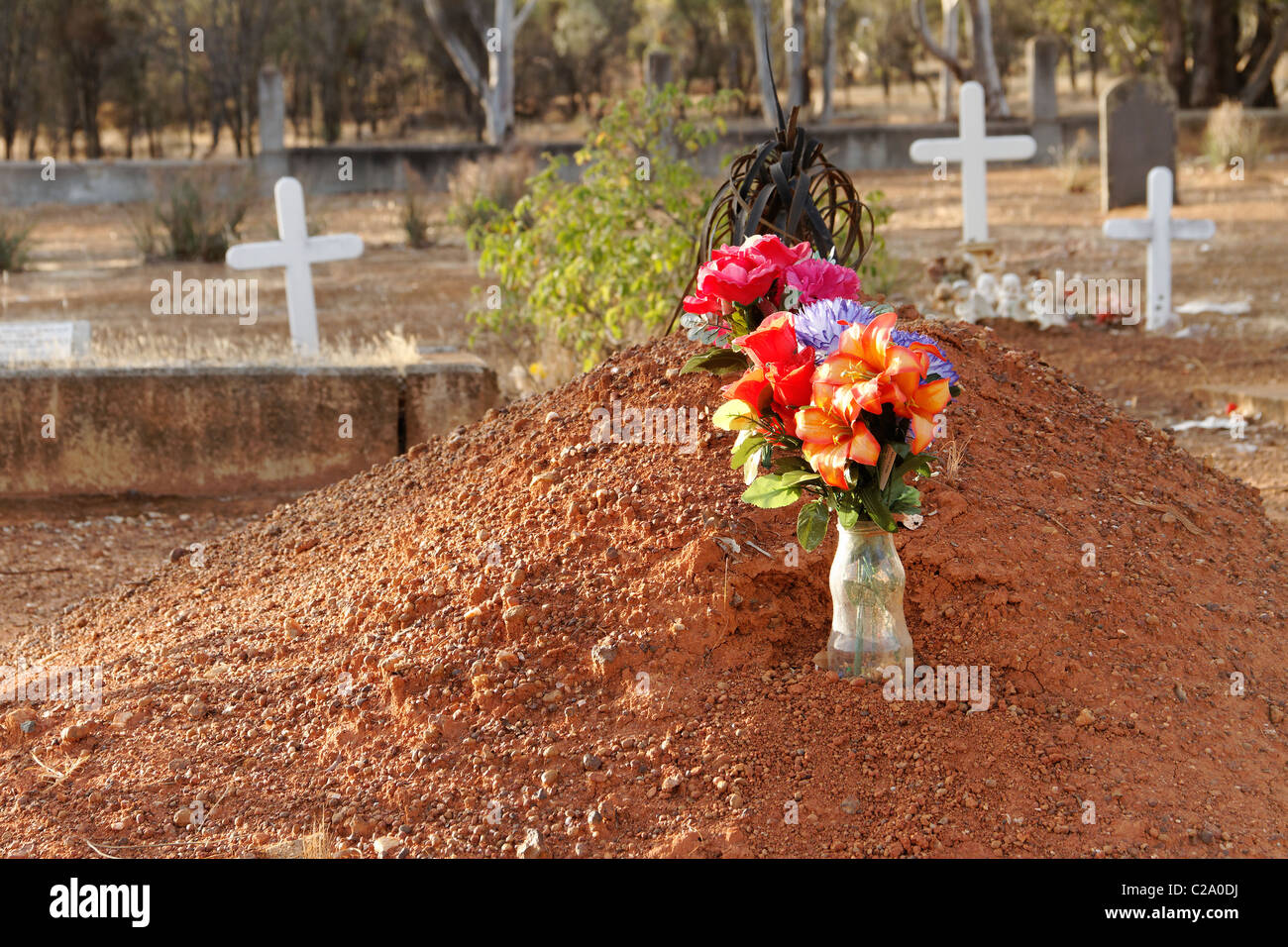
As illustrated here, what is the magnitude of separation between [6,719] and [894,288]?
6573mm

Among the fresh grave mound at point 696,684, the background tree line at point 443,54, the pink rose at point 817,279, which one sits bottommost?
the fresh grave mound at point 696,684

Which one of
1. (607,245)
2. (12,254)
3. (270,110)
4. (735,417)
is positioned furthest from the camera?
(270,110)

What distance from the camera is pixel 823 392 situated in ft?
7.22

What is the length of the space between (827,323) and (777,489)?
12.0 inches

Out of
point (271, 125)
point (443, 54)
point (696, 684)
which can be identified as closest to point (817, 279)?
point (696, 684)

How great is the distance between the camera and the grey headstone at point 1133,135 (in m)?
11.0

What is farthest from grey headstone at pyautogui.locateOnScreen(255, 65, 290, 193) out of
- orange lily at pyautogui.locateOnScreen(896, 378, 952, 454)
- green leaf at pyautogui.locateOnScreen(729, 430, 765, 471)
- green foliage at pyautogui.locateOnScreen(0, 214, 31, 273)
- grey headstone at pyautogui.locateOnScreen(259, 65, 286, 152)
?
orange lily at pyautogui.locateOnScreen(896, 378, 952, 454)

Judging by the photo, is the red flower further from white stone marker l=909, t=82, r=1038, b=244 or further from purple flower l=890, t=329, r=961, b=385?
white stone marker l=909, t=82, r=1038, b=244

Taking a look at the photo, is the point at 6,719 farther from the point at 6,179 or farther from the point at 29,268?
the point at 6,179

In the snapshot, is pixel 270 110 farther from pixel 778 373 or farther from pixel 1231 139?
pixel 778 373

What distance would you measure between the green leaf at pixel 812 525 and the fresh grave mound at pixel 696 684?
306mm

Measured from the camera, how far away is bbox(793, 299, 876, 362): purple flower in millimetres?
2307

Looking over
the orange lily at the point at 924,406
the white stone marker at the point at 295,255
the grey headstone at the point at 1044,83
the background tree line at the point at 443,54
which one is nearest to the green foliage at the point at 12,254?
the white stone marker at the point at 295,255

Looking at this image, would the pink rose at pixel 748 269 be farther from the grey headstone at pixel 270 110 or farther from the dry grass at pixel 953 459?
the grey headstone at pixel 270 110
